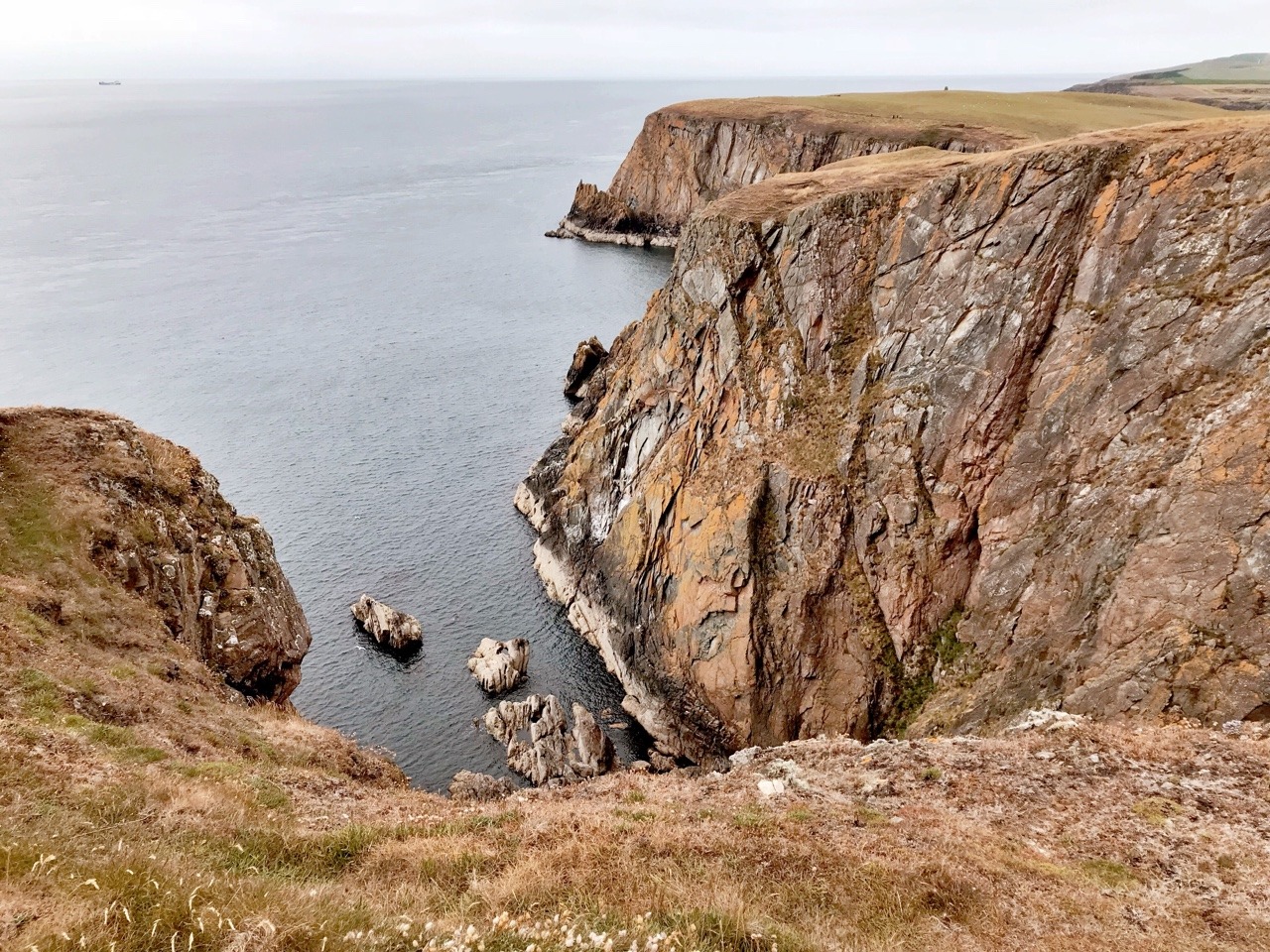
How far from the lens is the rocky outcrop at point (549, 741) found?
3719 cm

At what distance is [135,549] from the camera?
92.3 ft

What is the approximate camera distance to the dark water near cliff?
46062 mm

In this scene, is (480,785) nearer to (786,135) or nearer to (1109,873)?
(1109,873)

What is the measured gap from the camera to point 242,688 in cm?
2966

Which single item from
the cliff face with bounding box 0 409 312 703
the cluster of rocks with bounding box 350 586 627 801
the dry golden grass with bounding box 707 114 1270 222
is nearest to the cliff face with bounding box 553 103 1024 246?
the dry golden grass with bounding box 707 114 1270 222

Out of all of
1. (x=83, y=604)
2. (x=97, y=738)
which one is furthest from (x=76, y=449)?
(x=97, y=738)

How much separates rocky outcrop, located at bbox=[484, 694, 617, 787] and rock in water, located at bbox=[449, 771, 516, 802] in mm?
1812

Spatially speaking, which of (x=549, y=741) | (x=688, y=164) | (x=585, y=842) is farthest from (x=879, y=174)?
(x=688, y=164)

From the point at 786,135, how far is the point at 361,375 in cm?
8530

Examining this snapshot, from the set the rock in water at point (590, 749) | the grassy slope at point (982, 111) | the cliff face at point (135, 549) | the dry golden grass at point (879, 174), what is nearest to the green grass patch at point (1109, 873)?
the rock in water at point (590, 749)

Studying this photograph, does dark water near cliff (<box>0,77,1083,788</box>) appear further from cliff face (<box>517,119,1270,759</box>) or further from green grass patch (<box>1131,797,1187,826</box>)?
green grass patch (<box>1131,797,1187,826</box>)

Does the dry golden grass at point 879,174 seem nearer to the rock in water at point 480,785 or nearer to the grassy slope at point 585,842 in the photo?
the grassy slope at point 585,842

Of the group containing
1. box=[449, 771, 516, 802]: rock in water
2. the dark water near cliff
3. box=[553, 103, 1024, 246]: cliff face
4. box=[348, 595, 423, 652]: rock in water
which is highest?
box=[553, 103, 1024, 246]: cliff face

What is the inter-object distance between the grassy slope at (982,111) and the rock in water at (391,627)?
91.5m
